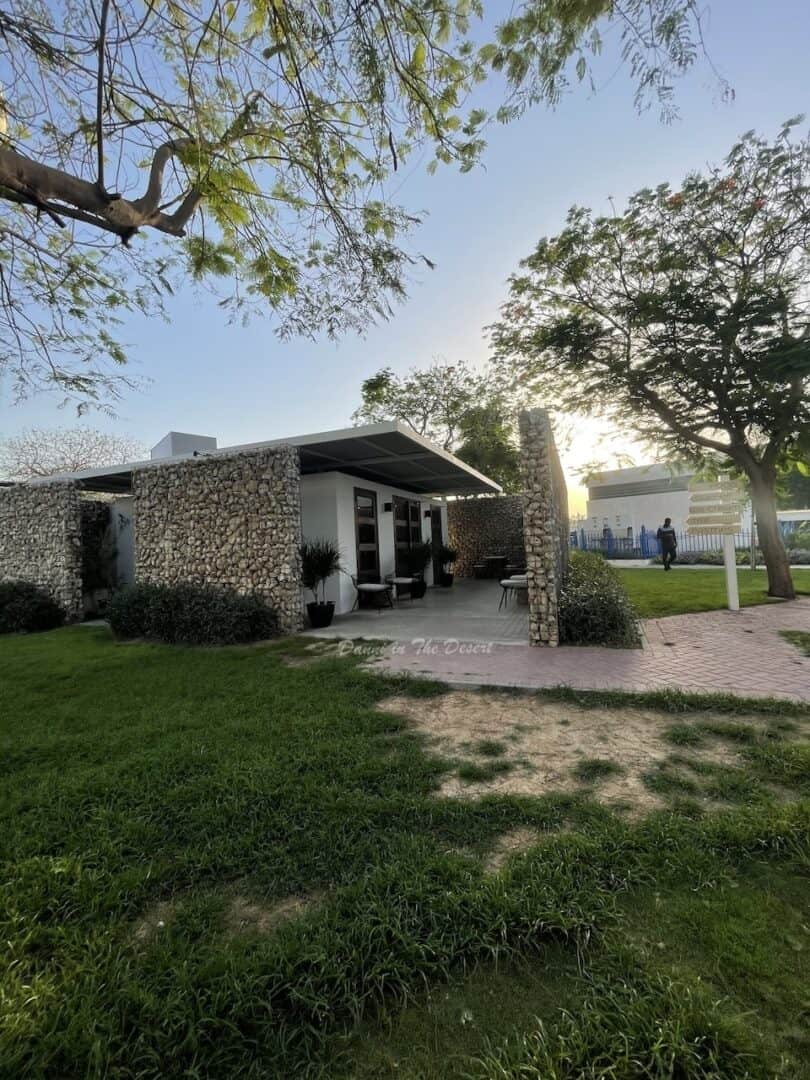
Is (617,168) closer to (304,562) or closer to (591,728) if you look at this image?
(591,728)

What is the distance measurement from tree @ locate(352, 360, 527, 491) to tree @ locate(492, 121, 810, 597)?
9.52 meters

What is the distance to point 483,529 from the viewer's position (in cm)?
1841

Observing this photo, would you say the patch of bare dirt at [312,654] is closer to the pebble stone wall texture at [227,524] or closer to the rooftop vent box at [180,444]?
the pebble stone wall texture at [227,524]

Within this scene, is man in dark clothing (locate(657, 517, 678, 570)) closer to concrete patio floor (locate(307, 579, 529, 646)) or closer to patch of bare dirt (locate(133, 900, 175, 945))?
concrete patio floor (locate(307, 579, 529, 646))

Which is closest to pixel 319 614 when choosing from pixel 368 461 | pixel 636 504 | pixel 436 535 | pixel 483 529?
pixel 368 461

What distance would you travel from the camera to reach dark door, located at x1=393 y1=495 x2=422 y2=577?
1327 cm

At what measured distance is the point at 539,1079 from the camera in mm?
1332

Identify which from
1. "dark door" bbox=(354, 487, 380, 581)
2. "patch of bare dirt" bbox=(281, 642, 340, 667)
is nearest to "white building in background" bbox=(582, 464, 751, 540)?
"dark door" bbox=(354, 487, 380, 581)

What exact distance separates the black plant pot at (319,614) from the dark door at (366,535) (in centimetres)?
238

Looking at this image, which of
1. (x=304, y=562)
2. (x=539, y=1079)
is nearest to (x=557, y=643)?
(x=304, y=562)

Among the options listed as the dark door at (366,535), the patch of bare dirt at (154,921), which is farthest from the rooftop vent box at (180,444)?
the patch of bare dirt at (154,921)

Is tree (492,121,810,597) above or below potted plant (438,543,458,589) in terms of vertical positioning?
above

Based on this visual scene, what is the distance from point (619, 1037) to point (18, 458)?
1231 inches

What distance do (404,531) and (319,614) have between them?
5.54 metres
